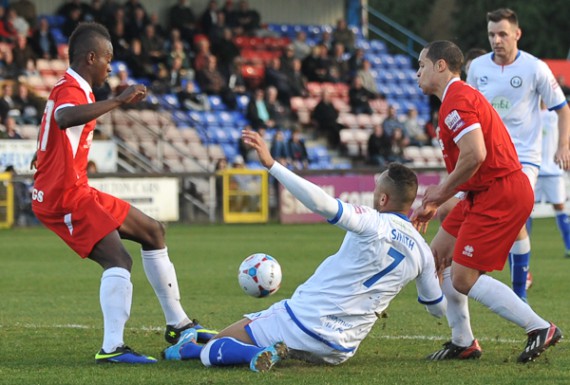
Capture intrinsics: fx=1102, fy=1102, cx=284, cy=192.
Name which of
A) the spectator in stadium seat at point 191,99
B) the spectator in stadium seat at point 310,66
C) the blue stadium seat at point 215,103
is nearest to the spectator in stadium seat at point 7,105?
the spectator in stadium seat at point 191,99

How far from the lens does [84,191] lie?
7.02 metres

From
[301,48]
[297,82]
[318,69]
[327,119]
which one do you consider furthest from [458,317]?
[301,48]

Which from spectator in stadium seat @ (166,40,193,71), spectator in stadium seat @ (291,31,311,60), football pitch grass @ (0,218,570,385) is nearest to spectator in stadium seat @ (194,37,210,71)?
spectator in stadium seat @ (166,40,193,71)

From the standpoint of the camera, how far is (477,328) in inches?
346

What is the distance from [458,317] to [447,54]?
67.7 inches

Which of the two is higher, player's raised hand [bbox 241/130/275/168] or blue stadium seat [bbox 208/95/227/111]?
player's raised hand [bbox 241/130/275/168]

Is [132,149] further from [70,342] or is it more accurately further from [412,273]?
[412,273]

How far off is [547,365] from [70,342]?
11.0 feet

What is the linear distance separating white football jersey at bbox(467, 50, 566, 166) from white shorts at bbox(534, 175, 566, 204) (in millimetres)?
5138

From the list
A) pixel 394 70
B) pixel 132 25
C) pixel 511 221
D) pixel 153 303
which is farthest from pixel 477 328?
pixel 394 70

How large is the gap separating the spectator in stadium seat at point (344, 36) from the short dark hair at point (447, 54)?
25.7 metres

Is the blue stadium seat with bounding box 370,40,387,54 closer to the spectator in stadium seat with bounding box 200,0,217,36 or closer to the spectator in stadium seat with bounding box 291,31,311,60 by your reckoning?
the spectator in stadium seat with bounding box 291,31,311,60

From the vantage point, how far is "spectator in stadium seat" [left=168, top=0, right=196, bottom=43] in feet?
98.4

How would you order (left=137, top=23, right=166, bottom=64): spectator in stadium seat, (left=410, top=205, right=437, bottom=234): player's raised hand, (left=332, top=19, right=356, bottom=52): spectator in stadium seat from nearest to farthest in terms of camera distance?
(left=410, top=205, right=437, bottom=234): player's raised hand < (left=137, top=23, right=166, bottom=64): spectator in stadium seat < (left=332, top=19, right=356, bottom=52): spectator in stadium seat
